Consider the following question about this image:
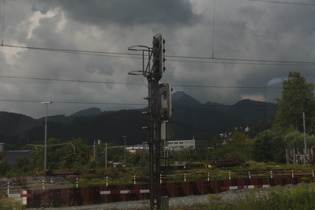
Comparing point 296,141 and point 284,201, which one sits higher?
point 296,141

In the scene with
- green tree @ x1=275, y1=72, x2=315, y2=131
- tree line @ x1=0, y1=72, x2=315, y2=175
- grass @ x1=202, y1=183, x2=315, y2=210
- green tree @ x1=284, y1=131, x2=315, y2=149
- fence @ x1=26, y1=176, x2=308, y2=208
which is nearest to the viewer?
grass @ x1=202, y1=183, x2=315, y2=210

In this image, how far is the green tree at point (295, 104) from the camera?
79062 mm

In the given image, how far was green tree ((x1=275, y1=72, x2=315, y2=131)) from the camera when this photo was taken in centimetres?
7906

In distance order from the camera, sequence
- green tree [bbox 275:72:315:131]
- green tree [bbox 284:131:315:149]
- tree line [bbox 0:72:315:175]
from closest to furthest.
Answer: green tree [bbox 284:131:315:149]
tree line [bbox 0:72:315:175]
green tree [bbox 275:72:315:131]

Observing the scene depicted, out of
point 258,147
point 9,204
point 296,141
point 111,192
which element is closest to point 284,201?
point 9,204

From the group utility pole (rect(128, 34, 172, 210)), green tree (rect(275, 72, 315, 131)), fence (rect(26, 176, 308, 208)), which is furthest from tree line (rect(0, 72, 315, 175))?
utility pole (rect(128, 34, 172, 210))

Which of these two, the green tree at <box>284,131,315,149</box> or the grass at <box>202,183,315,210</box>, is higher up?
the green tree at <box>284,131,315,149</box>

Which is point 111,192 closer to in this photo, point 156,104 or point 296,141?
point 156,104

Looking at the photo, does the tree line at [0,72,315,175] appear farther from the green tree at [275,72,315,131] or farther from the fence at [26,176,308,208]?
the fence at [26,176,308,208]

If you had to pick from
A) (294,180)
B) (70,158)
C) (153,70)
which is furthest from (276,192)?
(70,158)

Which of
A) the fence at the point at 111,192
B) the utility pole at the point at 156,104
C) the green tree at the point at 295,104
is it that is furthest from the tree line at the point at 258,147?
the utility pole at the point at 156,104

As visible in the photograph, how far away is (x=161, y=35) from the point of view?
12047mm

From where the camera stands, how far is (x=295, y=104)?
262 feet

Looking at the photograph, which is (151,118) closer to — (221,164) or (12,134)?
(221,164)
